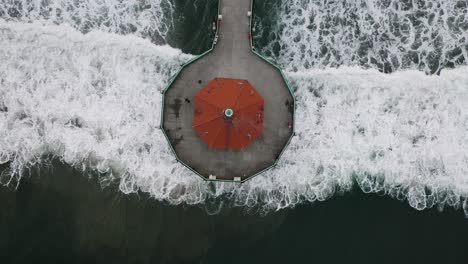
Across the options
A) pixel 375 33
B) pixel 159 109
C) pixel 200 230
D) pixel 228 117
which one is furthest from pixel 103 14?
pixel 375 33

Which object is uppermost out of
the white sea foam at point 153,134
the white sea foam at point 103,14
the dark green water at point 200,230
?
the white sea foam at point 103,14

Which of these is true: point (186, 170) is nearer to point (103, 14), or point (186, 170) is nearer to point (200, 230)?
point (200, 230)

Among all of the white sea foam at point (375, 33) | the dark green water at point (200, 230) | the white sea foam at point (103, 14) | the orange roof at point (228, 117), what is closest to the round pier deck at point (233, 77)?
the orange roof at point (228, 117)

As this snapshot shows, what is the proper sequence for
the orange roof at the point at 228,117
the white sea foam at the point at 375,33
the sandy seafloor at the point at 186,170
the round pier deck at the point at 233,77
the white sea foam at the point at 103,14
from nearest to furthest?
the orange roof at the point at 228,117 → the round pier deck at the point at 233,77 → the sandy seafloor at the point at 186,170 → the white sea foam at the point at 103,14 → the white sea foam at the point at 375,33

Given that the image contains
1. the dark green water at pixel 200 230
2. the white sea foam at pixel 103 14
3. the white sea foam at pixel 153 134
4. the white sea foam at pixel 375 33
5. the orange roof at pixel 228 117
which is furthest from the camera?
the white sea foam at pixel 375 33

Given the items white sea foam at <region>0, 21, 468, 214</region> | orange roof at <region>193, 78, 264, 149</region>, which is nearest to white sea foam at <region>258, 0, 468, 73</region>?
white sea foam at <region>0, 21, 468, 214</region>

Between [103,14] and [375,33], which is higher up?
[375,33]

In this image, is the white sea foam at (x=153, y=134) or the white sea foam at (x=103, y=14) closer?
the white sea foam at (x=153, y=134)

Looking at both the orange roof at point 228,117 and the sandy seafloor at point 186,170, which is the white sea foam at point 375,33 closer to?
the sandy seafloor at point 186,170
